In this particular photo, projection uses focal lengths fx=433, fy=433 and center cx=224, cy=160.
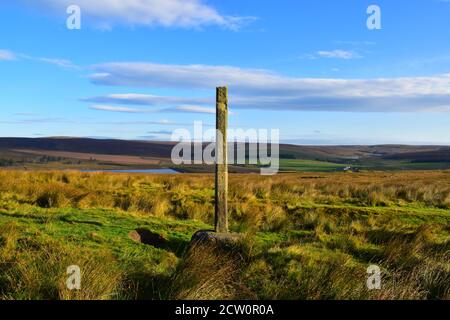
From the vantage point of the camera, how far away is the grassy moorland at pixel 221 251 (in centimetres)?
537

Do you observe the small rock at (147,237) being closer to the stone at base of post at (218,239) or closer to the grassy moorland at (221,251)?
the grassy moorland at (221,251)

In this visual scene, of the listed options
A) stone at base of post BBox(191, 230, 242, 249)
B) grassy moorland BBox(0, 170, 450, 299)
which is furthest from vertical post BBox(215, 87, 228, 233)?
grassy moorland BBox(0, 170, 450, 299)

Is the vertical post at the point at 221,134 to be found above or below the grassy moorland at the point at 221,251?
above

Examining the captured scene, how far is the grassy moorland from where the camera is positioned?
5367 mm

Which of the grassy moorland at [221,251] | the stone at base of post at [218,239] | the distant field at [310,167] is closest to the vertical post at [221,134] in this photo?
the stone at base of post at [218,239]

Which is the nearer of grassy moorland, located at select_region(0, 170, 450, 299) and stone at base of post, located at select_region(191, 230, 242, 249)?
grassy moorland, located at select_region(0, 170, 450, 299)

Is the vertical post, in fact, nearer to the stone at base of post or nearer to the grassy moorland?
the stone at base of post

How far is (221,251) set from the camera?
845cm

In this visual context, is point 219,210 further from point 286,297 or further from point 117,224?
point 286,297

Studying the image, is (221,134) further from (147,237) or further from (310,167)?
(310,167)

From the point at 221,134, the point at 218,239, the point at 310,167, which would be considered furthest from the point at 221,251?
the point at 310,167

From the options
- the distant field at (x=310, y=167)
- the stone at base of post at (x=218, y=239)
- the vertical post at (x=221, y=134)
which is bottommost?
the distant field at (x=310, y=167)

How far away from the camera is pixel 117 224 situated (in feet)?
34.9
